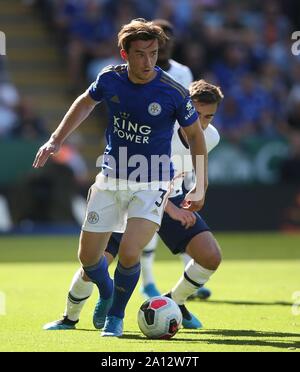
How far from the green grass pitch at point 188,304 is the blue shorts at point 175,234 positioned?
0.66 m

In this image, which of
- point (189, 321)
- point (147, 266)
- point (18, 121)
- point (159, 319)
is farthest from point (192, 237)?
point (18, 121)

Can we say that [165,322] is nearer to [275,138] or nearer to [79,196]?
[79,196]

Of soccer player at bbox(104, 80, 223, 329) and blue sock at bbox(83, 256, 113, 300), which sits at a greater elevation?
soccer player at bbox(104, 80, 223, 329)

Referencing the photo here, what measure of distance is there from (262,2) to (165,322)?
1786 cm

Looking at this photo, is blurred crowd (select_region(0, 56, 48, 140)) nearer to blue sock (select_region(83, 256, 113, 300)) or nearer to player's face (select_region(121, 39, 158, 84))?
blue sock (select_region(83, 256, 113, 300))

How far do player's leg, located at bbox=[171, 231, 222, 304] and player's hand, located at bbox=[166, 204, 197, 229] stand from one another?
214 millimetres

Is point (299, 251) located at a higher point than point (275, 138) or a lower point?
lower

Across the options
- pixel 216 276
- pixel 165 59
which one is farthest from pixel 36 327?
pixel 216 276

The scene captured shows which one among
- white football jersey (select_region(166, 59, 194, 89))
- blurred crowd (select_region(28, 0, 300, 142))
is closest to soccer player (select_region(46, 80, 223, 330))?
white football jersey (select_region(166, 59, 194, 89))

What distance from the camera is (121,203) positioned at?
727 centimetres

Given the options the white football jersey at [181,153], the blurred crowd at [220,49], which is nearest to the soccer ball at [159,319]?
the white football jersey at [181,153]

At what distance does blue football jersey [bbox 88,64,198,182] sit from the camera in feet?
23.5

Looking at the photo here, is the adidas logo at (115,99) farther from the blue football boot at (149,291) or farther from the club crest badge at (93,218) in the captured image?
the blue football boot at (149,291)

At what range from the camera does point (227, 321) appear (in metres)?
8.28
